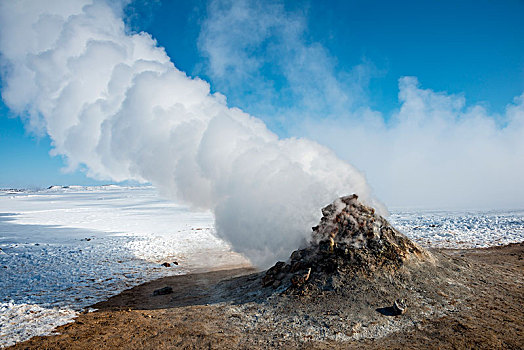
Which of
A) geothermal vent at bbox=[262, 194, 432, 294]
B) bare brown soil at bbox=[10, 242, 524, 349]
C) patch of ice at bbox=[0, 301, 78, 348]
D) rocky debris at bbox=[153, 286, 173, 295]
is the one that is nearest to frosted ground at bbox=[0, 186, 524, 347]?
patch of ice at bbox=[0, 301, 78, 348]

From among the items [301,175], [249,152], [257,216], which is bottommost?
[257,216]

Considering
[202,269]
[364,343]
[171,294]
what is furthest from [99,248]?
[364,343]

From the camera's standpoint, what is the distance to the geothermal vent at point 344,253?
25.1 ft

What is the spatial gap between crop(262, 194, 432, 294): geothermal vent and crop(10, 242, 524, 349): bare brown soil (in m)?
0.37

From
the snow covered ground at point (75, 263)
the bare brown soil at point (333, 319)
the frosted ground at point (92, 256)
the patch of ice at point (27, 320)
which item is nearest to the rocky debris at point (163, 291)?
the bare brown soil at point (333, 319)

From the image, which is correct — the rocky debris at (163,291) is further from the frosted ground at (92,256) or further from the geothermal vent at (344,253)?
the geothermal vent at (344,253)

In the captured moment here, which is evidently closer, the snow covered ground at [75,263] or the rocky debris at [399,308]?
the rocky debris at [399,308]

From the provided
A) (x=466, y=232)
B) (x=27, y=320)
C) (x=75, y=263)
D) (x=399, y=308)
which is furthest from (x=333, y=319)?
(x=466, y=232)

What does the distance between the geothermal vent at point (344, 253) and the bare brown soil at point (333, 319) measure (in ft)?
1.21

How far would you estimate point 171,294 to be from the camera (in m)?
9.68

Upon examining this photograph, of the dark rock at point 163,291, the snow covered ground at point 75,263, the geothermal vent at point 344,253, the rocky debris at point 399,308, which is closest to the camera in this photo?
the rocky debris at point 399,308

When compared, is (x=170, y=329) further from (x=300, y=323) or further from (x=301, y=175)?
(x=301, y=175)

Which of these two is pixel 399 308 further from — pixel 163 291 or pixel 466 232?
pixel 466 232

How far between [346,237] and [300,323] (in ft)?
8.95
